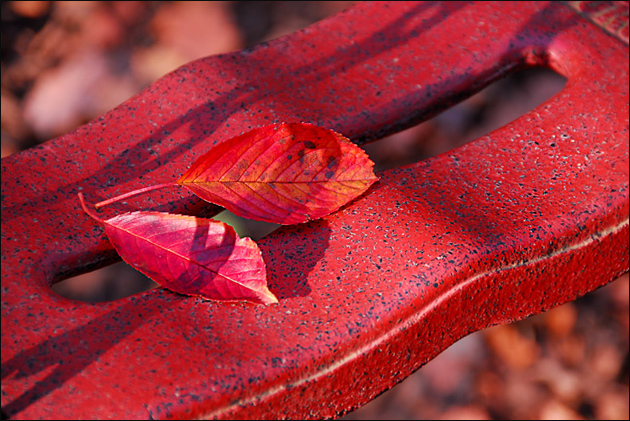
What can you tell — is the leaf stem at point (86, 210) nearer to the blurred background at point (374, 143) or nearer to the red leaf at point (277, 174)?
the red leaf at point (277, 174)

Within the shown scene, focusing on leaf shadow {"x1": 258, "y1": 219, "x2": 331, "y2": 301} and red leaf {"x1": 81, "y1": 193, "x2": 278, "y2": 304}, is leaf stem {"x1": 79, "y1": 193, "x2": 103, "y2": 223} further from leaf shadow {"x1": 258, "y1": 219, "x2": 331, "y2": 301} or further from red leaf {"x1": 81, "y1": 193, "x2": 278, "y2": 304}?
leaf shadow {"x1": 258, "y1": 219, "x2": 331, "y2": 301}

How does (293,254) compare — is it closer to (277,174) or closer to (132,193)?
(277,174)

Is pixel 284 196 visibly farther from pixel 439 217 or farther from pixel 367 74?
pixel 367 74

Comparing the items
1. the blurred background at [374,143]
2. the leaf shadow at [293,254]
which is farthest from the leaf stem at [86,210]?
the blurred background at [374,143]

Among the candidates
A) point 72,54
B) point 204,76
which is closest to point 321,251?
point 204,76

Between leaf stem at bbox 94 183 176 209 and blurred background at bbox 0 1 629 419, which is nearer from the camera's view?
leaf stem at bbox 94 183 176 209

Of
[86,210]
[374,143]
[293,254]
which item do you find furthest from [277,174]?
[374,143]

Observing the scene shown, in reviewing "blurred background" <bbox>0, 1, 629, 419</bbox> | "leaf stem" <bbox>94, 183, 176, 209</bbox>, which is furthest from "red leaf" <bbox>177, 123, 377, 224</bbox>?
"blurred background" <bbox>0, 1, 629, 419</bbox>
